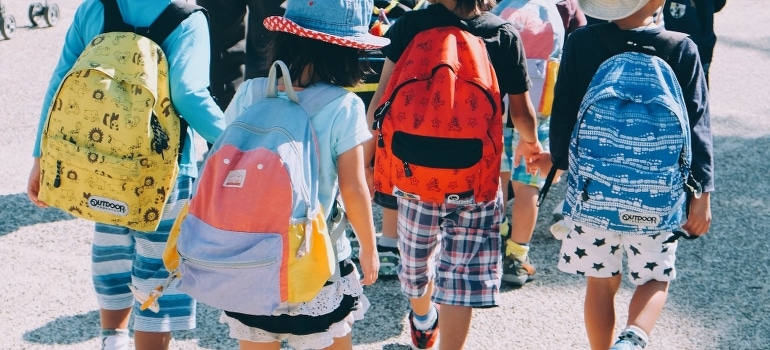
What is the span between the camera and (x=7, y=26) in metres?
7.96

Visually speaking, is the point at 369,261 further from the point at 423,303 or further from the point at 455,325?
the point at 423,303

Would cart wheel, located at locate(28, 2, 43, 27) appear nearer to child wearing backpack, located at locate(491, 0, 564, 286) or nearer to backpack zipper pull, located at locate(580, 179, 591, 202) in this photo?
child wearing backpack, located at locate(491, 0, 564, 286)

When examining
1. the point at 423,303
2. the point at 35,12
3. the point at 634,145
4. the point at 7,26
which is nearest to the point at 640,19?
the point at 634,145

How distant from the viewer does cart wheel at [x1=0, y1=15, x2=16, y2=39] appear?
786cm

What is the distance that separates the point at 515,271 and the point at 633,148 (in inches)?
60.0

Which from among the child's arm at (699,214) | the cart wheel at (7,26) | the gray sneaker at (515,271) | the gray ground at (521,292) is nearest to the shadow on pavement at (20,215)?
the gray ground at (521,292)

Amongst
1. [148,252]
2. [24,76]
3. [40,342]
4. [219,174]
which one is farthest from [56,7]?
[219,174]

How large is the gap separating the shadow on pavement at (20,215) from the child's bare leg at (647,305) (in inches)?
120

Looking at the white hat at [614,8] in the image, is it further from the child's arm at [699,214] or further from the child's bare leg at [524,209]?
the child's bare leg at [524,209]

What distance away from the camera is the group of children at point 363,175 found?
8.43ft

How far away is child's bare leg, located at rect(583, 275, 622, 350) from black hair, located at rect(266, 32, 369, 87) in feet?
3.92

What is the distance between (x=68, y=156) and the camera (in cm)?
268

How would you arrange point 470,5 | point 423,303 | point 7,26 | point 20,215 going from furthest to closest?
point 7,26 → point 20,215 → point 423,303 → point 470,5

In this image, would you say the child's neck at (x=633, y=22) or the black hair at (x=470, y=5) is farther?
the black hair at (x=470, y=5)
